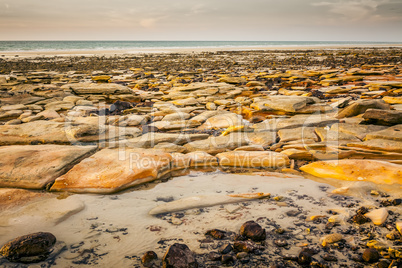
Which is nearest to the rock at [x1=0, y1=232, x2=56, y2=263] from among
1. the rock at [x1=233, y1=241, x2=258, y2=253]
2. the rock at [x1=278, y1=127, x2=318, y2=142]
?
the rock at [x1=233, y1=241, x2=258, y2=253]

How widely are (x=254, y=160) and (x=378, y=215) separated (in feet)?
4.97

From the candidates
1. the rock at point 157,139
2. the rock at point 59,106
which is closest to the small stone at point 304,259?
the rock at point 157,139

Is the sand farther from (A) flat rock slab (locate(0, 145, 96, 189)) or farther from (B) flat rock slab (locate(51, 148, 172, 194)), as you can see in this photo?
(A) flat rock slab (locate(0, 145, 96, 189))

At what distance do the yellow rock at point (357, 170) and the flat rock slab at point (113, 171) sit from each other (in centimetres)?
187

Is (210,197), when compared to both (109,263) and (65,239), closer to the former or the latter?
(109,263)

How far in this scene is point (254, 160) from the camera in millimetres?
3301

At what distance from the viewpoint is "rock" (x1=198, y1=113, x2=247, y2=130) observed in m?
5.01

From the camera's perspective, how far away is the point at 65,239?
1.86 meters

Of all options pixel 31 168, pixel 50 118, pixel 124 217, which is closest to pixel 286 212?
pixel 124 217

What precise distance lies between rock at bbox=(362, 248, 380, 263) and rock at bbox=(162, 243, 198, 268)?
43.5 inches

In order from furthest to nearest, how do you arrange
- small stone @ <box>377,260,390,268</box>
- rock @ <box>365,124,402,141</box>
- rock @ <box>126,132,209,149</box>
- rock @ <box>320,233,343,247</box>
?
rock @ <box>126,132,209,149</box> → rock @ <box>365,124,402,141</box> → rock @ <box>320,233,343,247</box> → small stone @ <box>377,260,390,268</box>

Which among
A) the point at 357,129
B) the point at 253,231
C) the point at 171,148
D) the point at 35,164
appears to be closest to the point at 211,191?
the point at 253,231

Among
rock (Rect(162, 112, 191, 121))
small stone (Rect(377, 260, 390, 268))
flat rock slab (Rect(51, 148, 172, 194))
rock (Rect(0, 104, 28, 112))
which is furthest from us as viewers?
rock (Rect(0, 104, 28, 112))

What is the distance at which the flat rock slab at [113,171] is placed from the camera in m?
2.62
